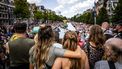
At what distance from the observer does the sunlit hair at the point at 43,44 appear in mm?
5805

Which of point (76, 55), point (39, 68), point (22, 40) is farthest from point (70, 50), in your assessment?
point (22, 40)

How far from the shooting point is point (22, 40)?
7.04 metres

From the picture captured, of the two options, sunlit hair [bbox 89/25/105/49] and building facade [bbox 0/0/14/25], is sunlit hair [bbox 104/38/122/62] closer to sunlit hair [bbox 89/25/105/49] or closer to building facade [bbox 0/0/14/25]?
sunlit hair [bbox 89/25/105/49]

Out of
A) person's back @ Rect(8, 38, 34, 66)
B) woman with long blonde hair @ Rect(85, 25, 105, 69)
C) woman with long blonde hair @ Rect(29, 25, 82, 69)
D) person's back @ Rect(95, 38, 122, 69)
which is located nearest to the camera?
person's back @ Rect(95, 38, 122, 69)

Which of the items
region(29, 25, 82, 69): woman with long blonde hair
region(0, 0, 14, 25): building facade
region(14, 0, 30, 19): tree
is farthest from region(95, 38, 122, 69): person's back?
region(14, 0, 30, 19): tree

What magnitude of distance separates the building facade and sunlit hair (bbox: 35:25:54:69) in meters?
126

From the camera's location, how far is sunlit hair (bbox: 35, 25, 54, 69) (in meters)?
5.80

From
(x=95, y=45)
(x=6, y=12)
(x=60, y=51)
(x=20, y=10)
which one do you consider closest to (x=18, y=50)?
(x=95, y=45)

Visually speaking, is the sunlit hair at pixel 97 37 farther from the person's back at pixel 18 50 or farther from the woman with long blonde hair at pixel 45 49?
the woman with long blonde hair at pixel 45 49

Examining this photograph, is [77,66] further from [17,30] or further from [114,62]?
[17,30]

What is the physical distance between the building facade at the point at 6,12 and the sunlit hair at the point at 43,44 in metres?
126

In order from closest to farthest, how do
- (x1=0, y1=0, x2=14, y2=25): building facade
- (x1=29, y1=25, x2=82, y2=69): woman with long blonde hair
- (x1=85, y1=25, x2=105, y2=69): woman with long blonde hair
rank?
(x1=29, y1=25, x2=82, y2=69): woman with long blonde hair → (x1=85, y1=25, x2=105, y2=69): woman with long blonde hair → (x1=0, y1=0, x2=14, y2=25): building facade

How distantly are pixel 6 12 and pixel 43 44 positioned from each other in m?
138

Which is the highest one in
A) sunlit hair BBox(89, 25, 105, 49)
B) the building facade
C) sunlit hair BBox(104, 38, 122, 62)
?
sunlit hair BBox(104, 38, 122, 62)
